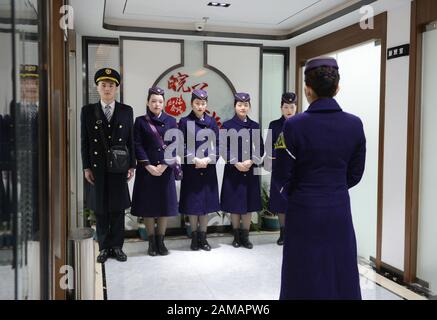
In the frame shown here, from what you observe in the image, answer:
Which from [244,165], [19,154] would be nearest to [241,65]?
[244,165]

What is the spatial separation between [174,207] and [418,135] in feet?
7.79

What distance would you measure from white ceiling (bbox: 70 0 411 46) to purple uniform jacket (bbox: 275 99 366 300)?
2134 mm

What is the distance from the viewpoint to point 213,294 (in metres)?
3.45

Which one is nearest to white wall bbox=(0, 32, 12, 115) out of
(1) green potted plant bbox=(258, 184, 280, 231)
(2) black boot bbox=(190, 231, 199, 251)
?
(2) black boot bbox=(190, 231, 199, 251)

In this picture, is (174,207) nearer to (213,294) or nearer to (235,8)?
(213,294)

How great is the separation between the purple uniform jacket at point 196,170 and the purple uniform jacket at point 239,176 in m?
0.18

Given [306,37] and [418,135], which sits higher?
[306,37]

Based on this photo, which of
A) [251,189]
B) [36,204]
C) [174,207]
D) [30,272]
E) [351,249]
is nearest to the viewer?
[30,272]

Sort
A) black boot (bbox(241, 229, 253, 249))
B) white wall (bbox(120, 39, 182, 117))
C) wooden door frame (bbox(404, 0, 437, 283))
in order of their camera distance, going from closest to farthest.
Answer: wooden door frame (bbox(404, 0, 437, 283))
black boot (bbox(241, 229, 253, 249))
white wall (bbox(120, 39, 182, 117))

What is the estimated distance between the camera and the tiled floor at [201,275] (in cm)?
345

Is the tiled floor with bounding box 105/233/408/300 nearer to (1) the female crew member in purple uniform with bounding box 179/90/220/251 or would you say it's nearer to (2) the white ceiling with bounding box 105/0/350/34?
(1) the female crew member in purple uniform with bounding box 179/90/220/251

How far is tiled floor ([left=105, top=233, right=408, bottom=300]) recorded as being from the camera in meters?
3.45

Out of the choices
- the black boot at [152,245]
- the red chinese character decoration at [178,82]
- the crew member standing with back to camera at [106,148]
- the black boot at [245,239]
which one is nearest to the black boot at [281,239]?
the black boot at [245,239]

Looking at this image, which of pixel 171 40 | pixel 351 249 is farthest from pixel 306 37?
pixel 351 249
